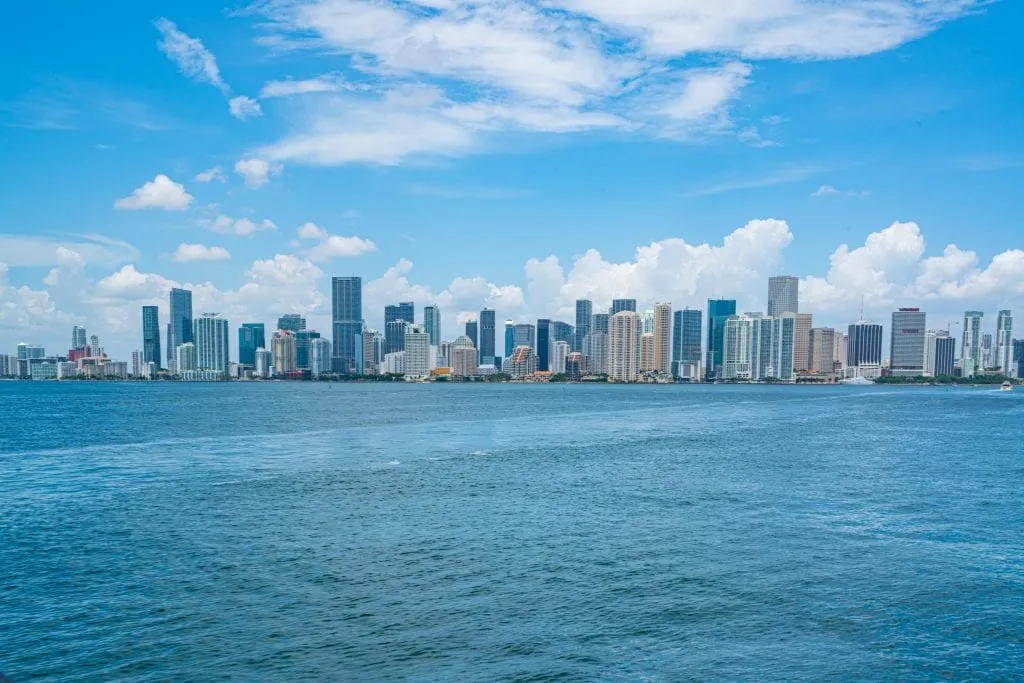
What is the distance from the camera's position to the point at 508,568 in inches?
1531

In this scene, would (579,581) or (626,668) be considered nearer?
(626,668)

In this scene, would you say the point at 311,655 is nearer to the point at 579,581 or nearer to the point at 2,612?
the point at 579,581

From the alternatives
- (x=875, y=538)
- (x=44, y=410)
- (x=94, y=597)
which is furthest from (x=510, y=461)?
(x=44, y=410)

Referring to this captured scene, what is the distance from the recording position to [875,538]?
4431cm

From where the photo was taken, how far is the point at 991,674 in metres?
26.7

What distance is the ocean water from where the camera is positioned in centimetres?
2797

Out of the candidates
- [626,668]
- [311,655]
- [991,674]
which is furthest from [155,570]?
[991,674]

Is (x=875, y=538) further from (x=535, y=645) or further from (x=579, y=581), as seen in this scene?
(x=535, y=645)

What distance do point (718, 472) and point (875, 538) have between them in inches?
1086

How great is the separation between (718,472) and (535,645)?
47.8 meters

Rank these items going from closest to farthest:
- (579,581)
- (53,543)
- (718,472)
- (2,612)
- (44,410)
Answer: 1. (2,612)
2. (579,581)
3. (53,543)
4. (718,472)
5. (44,410)

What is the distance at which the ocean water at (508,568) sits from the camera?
28.0 metres

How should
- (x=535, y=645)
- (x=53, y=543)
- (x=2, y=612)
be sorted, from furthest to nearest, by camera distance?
(x=53, y=543), (x=2, y=612), (x=535, y=645)

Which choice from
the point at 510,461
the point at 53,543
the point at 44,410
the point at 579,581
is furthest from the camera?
the point at 44,410
